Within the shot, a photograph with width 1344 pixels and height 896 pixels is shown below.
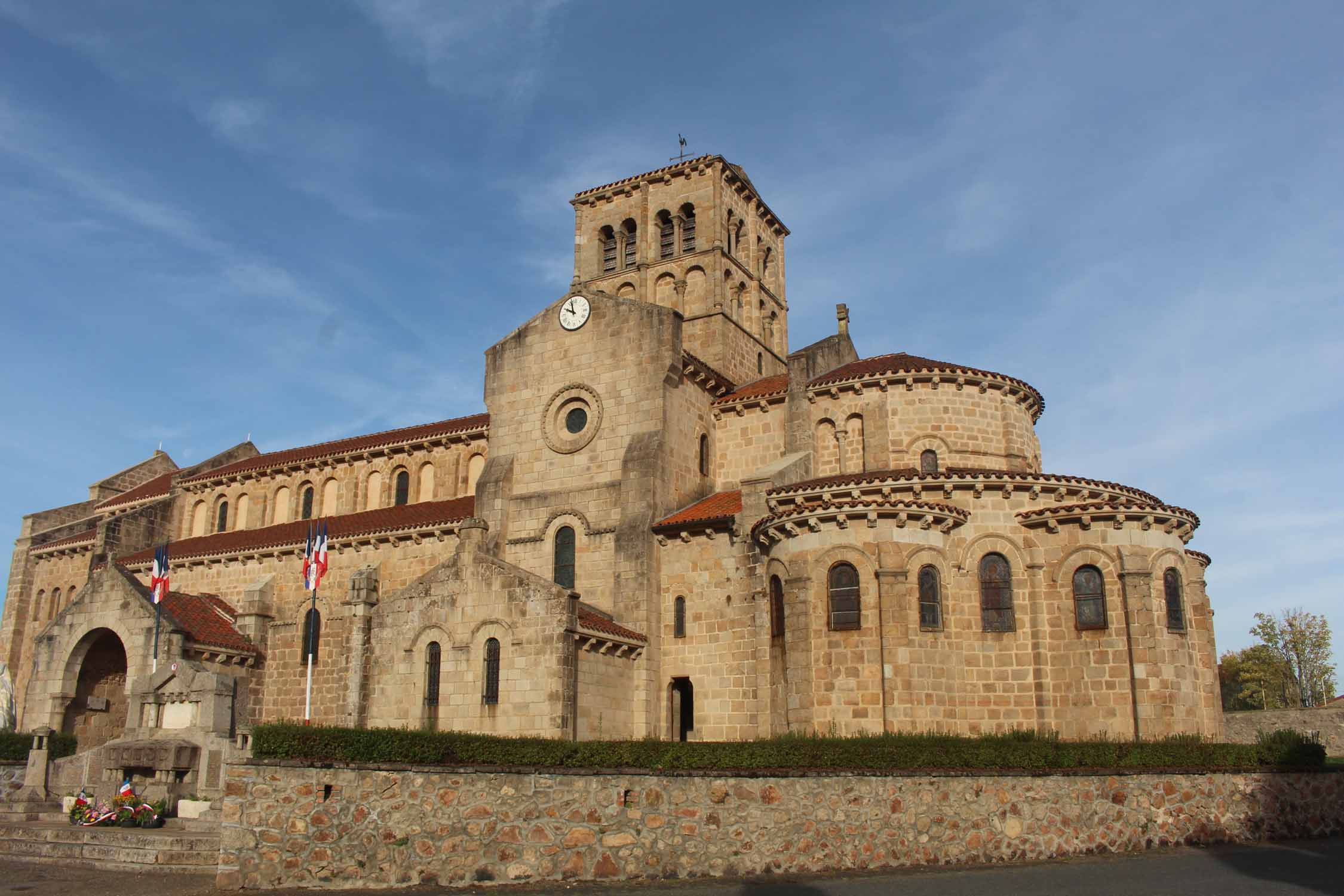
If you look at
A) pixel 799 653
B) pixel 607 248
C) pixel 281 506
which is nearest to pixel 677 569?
pixel 799 653

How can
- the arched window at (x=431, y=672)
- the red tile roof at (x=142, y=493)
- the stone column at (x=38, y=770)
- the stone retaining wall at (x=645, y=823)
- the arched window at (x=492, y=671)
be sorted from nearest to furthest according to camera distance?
the stone retaining wall at (x=645, y=823), the stone column at (x=38, y=770), the arched window at (x=492, y=671), the arched window at (x=431, y=672), the red tile roof at (x=142, y=493)

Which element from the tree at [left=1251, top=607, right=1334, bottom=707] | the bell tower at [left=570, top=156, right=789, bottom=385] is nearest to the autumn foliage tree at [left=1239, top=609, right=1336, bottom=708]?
the tree at [left=1251, top=607, right=1334, bottom=707]

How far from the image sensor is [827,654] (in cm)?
2484

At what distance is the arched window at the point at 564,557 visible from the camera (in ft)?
A: 103

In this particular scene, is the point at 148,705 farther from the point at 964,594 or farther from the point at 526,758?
the point at 964,594

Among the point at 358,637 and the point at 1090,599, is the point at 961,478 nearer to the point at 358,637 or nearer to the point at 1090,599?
the point at 1090,599

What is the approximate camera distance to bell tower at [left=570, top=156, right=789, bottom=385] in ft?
133

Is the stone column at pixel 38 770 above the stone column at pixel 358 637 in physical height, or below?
below

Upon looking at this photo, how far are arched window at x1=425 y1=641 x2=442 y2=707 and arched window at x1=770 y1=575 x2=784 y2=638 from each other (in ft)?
29.3

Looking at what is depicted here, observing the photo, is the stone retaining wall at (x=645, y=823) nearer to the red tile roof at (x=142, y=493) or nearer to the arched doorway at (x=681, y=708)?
the arched doorway at (x=681, y=708)

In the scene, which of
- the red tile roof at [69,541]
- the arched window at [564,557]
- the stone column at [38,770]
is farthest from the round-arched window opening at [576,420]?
the red tile roof at [69,541]

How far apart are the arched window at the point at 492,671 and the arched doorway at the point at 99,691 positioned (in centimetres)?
1420

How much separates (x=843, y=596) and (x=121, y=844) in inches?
623

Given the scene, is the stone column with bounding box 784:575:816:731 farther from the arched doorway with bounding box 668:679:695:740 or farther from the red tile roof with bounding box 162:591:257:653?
the red tile roof with bounding box 162:591:257:653
